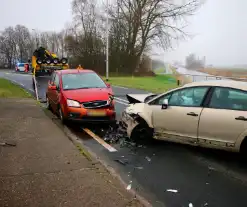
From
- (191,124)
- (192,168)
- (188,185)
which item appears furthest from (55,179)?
(191,124)

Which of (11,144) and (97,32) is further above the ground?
(97,32)

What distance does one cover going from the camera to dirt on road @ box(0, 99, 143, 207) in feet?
12.9

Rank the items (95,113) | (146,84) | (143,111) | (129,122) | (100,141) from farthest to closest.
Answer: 1. (146,84)
2. (95,113)
3. (100,141)
4. (129,122)
5. (143,111)

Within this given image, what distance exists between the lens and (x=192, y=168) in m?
5.31

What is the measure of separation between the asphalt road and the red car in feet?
5.25

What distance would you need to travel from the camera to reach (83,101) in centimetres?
845

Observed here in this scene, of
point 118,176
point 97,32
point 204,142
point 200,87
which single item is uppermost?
point 97,32

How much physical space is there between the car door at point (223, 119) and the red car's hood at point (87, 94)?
368 cm

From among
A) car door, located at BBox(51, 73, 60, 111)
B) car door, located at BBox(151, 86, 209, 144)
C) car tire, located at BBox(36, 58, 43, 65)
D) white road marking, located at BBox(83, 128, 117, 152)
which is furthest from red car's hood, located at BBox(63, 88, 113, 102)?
car tire, located at BBox(36, 58, 43, 65)

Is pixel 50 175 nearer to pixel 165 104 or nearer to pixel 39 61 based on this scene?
pixel 165 104

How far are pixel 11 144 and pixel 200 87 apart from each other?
407 centimetres

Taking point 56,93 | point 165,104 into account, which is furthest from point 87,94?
point 165,104

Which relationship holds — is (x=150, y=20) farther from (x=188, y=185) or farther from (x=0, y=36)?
(x=0, y=36)

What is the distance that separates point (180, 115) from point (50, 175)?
2.74 metres
